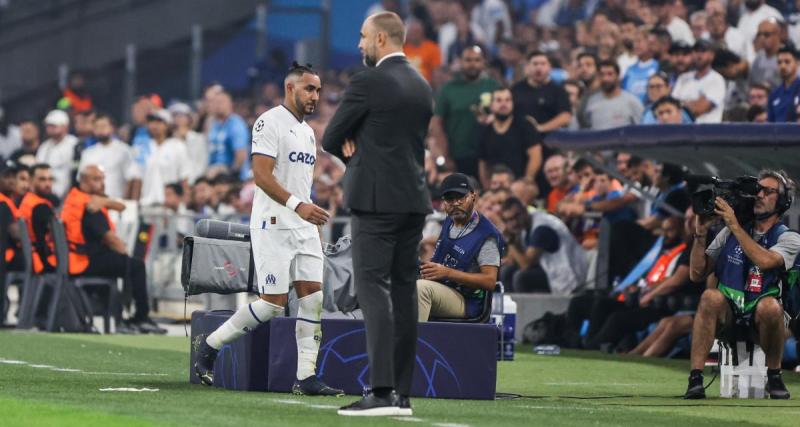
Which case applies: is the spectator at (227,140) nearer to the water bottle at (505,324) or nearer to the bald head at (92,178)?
the bald head at (92,178)

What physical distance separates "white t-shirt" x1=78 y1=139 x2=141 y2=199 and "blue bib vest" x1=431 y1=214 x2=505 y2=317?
513 inches

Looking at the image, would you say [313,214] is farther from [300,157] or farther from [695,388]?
[695,388]

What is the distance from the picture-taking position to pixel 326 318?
11266 millimetres

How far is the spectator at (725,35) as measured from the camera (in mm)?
20922

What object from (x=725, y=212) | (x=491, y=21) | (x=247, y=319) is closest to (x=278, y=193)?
(x=247, y=319)

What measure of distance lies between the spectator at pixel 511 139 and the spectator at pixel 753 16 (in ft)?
8.64

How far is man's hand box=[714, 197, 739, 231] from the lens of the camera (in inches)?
456

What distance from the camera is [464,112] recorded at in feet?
74.3

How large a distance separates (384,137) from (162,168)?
16774 mm

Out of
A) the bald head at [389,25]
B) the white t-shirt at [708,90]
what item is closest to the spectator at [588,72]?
the white t-shirt at [708,90]

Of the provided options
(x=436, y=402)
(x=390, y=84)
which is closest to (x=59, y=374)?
(x=436, y=402)

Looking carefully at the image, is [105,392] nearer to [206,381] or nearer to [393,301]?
[206,381]

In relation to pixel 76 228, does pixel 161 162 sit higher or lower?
higher

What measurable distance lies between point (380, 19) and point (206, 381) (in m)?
3.06
